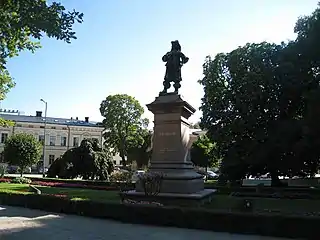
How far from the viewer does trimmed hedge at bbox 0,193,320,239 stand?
970cm

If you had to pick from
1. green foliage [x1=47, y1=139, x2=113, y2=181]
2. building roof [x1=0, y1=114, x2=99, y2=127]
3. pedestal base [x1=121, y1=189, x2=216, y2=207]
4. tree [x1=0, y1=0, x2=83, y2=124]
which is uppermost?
building roof [x1=0, y1=114, x2=99, y2=127]

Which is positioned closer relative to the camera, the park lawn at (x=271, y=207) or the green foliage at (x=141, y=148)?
the park lawn at (x=271, y=207)

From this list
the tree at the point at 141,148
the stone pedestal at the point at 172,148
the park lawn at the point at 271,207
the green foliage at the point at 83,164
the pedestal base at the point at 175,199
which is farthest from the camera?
the tree at the point at 141,148

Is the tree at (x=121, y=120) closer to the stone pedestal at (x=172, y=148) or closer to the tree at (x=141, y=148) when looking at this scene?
the tree at (x=141, y=148)

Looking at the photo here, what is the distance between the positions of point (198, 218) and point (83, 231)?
330cm

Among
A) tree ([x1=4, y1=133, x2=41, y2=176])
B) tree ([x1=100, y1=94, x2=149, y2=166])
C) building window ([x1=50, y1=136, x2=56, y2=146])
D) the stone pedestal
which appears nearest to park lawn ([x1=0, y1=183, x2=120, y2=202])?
the stone pedestal

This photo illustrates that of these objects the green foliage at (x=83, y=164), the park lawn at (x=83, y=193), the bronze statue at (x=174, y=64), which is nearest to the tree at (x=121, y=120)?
the green foliage at (x=83, y=164)

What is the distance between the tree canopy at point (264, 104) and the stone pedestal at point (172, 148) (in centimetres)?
777

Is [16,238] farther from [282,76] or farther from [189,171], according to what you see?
[282,76]

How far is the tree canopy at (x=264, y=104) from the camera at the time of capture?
23.5 metres

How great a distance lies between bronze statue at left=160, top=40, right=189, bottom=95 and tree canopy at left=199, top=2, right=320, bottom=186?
7.92 meters

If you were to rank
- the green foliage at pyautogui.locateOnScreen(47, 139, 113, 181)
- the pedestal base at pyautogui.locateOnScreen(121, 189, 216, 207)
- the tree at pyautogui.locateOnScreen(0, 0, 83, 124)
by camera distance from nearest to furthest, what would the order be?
the tree at pyautogui.locateOnScreen(0, 0, 83, 124) → the pedestal base at pyautogui.locateOnScreen(121, 189, 216, 207) → the green foliage at pyautogui.locateOnScreen(47, 139, 113, 181)

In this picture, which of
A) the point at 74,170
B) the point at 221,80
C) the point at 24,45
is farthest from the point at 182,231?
the point at 74,170

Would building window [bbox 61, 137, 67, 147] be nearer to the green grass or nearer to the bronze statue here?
the green grass
